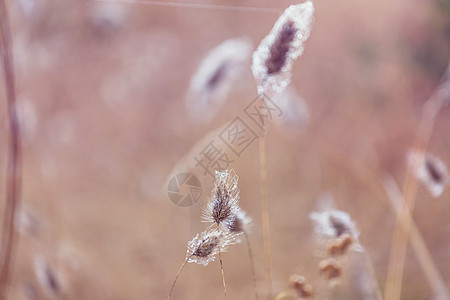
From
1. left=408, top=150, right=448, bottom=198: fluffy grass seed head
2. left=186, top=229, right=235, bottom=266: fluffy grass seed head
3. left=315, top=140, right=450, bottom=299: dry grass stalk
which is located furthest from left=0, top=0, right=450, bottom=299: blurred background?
left=186, top=229, right=235, bottom=266: fluffy grass seed head

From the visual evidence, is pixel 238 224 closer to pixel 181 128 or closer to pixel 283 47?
pixel 283 47

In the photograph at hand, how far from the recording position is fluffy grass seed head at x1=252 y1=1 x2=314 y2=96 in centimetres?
32

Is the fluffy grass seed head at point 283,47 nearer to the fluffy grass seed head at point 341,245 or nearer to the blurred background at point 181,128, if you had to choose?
the fluffy grass seed head at point 341,245

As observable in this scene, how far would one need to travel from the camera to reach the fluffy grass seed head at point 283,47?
1.05 ft

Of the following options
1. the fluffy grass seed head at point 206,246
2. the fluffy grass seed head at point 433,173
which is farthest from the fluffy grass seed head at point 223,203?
the fluffy grass seed head at point 433,173

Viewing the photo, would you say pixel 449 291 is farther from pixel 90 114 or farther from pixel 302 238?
pixel 90 114

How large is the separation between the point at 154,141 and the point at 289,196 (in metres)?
0.34

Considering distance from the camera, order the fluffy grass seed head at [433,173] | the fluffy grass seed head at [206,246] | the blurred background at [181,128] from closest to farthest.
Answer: the fluffy grass seed head at [206,246] < the fluffy grass seed head at [433,173] < the blurred background at [181,128]

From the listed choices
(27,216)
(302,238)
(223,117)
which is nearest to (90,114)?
(223,117)

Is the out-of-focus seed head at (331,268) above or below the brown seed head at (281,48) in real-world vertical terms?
below

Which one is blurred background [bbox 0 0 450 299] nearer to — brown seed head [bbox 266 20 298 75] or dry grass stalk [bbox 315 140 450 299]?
dry grass stalk [bbox 315 140 450 299]

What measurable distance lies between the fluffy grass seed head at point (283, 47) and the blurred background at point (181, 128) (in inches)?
13.1

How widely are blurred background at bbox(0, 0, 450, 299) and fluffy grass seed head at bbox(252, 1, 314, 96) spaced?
0.33m

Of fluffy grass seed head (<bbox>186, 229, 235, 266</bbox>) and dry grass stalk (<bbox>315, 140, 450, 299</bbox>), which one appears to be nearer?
fluffy grass seed head (<bbox>186, 229, 235, 266</bbox>)
